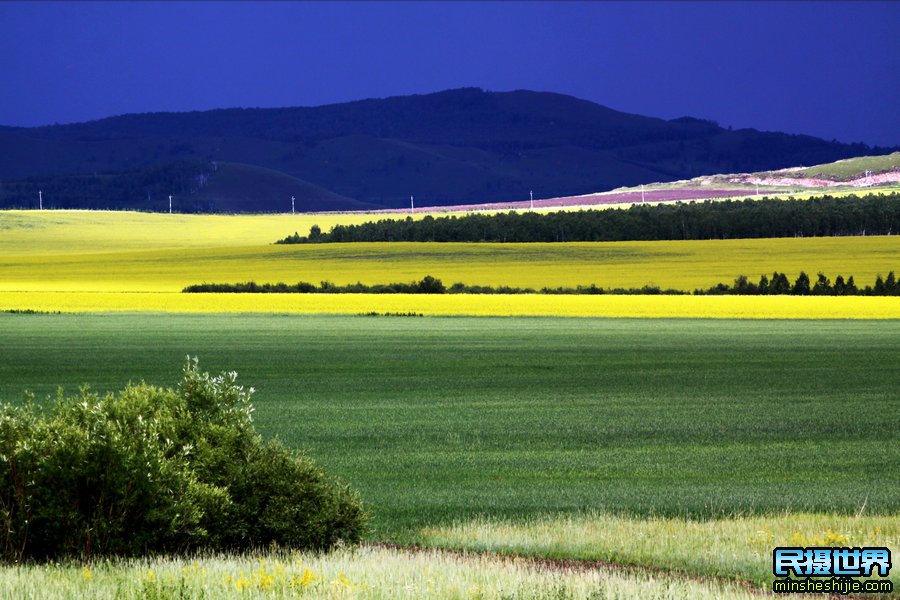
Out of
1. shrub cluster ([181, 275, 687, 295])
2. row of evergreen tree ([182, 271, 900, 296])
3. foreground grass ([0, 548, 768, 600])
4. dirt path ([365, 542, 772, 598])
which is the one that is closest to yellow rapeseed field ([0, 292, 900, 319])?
shrub cluster ([181, 275, 687, 295])

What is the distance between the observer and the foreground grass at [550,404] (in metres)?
16.9

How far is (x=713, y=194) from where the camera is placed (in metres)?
179

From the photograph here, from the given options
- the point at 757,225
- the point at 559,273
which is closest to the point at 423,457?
the point at 559,273

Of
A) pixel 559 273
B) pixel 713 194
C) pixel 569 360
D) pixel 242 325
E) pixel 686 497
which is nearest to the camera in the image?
pixel 686 497

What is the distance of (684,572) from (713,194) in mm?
171547

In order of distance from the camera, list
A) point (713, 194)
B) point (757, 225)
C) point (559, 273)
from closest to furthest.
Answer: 1. point (559, 273)
2. point (757, 225)
3. point (713, 194)

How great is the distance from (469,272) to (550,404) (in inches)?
2294

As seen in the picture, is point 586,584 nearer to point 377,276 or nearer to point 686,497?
point 686,497

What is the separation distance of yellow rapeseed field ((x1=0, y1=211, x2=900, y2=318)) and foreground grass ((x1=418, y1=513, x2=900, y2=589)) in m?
48.5

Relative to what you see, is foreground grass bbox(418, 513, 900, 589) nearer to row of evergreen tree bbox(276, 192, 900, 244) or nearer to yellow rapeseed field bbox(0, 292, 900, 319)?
yellow rapeseed field bbox(0, 292, 900, 319)

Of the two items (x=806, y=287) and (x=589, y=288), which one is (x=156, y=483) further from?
(x=589, y=288)

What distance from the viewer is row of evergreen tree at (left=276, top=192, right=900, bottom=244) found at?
108 m

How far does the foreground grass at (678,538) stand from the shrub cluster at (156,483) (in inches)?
61.7

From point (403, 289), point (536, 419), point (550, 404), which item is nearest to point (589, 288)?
point (403, 289)
